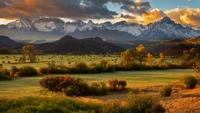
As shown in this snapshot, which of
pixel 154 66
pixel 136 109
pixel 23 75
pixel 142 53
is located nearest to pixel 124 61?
pixel 154 66

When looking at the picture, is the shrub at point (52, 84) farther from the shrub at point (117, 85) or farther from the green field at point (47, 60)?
the green field at point (47, 60)

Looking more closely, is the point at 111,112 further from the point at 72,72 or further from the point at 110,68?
the point at 110,68

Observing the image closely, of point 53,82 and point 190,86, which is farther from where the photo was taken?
point 190,86

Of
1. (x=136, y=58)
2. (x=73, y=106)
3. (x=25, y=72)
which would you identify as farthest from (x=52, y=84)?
(x=136, y=58)

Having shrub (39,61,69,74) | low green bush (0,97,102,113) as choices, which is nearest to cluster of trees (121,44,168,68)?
shrub (39,61,69,74)

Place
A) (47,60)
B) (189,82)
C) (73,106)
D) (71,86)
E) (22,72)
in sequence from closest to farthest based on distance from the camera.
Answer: (73,106) → (71,86) → (189,82) → (22,72) → (47,60)

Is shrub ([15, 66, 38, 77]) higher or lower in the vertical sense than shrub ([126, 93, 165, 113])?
higher

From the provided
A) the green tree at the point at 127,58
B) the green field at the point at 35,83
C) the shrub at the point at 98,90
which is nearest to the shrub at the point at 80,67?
the green field at the point at 35,83

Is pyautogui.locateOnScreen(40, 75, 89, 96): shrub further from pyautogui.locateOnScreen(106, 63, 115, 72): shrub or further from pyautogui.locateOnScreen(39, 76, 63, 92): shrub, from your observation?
pyautogui.locateOnScreen(106, 63, 115, 72): shrub

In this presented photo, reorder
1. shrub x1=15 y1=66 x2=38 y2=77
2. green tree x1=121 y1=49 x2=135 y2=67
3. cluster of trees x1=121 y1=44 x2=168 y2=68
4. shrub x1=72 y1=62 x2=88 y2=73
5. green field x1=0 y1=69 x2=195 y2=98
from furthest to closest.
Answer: cluster of trees x1=121 y1=44 x2=168 y2=68
green tree x1=121 y1=49 x2=135 y2=67
shrub x1=72 y1=62 x2=88 y2=73
shrub x1=15 y1=66 x2=38 y2=77
green field x1=0 y1=69 x2=195 y2=98

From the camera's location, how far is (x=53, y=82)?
36062mm

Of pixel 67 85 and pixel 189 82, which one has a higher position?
pixel 67 85

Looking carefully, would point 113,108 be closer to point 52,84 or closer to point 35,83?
point 52,84

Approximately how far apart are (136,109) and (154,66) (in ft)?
201
